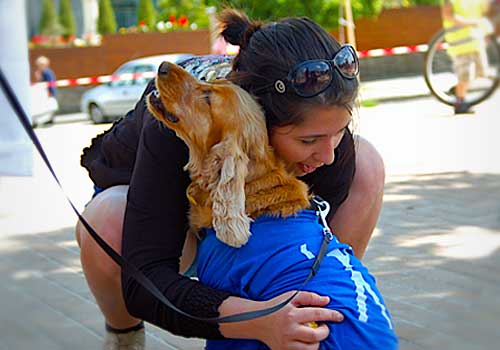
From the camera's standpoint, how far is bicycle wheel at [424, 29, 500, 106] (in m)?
10.5

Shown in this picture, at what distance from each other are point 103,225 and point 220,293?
Result: 589mm

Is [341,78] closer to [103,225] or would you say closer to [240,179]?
[240,179]

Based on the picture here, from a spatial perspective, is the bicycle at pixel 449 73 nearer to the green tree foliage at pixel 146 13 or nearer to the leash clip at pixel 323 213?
the leash clip at pixel 323 213

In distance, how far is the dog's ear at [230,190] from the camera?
222 cm

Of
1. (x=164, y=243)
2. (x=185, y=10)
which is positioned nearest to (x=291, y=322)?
(x=164, y=243)

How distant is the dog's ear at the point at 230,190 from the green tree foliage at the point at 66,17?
85.1ft

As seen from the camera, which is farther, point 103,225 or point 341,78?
point 103,225

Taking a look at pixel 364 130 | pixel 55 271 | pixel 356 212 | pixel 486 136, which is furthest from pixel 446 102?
pixel 356 212

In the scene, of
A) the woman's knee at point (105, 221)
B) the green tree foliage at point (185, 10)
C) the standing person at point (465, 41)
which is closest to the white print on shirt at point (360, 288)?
the woman's knee at point (105, 221)

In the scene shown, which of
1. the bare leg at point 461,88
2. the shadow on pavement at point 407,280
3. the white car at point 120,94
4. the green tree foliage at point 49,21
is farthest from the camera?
the green tree foliage at point 49,21

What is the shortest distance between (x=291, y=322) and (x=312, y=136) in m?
0.55

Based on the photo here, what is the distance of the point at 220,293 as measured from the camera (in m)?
2.34

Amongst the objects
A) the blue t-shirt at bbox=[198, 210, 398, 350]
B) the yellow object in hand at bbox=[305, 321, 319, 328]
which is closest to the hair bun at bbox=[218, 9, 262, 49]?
the blue t-shirt at bbox=[198, 210, 398, 350]

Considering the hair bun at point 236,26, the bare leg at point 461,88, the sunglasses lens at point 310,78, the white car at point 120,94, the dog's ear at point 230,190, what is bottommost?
the white car at point 120,94
